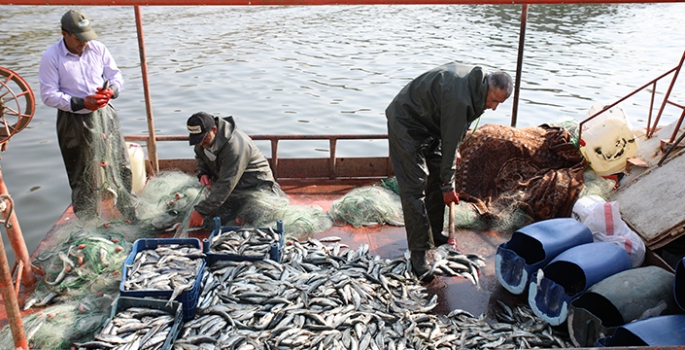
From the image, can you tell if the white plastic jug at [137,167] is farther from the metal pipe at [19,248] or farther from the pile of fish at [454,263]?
the pile of fish at [454,263]

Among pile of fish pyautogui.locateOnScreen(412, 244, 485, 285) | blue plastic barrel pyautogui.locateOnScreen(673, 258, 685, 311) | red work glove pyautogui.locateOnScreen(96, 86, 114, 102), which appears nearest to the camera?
blue plastic barrel pyautogui.locateOnScreen(673, 258, 685, 311)

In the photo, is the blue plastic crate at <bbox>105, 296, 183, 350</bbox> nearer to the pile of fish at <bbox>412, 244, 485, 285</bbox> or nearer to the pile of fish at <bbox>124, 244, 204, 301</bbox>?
the pile of fish at <bbox>124, 244, 204, 301</bbox>

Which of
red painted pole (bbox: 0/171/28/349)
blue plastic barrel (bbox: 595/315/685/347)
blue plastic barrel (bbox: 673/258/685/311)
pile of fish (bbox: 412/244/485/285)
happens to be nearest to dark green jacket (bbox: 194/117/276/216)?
pile of fish (bbox: 412/244/485/285)

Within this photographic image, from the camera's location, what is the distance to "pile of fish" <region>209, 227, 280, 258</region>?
5102 millimetres

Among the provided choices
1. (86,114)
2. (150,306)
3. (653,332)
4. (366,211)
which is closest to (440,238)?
(366,211)

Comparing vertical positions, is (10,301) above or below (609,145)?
above

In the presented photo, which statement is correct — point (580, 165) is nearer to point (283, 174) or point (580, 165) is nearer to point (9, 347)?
point (283, 174)

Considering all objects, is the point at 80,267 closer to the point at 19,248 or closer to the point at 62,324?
the point at 19,248

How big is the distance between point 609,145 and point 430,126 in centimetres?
296

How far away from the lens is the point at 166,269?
4.61 metres

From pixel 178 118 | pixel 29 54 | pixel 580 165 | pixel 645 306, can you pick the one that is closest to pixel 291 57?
pixel 178 118

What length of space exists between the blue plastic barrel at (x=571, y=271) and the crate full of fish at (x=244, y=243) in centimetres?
240

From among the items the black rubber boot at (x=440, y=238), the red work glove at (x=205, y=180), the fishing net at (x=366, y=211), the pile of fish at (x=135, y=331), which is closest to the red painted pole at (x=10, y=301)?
the pile of fish at (x=135, y=331)

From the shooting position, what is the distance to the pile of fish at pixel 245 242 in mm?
5102
